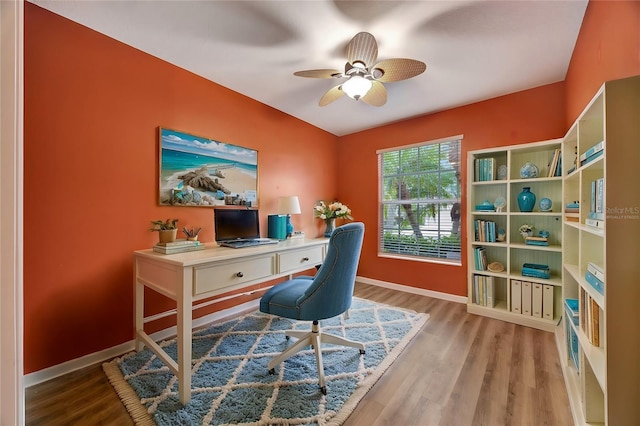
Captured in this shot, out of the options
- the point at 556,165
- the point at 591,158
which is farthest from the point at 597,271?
the point at 556,165

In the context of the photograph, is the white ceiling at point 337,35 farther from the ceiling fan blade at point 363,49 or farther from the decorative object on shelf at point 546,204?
the decorative object on shelf at point 546,204

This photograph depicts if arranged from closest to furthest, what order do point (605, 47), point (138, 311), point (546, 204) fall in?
point (605, 47), point (138, 311), point (546, 204)

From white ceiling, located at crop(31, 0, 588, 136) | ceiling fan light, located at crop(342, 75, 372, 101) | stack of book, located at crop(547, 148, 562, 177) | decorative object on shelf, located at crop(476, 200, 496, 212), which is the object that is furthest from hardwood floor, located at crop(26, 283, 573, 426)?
white ceiling, located at crop(31, 0, 588, 136)

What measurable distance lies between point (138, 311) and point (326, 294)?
4.81 feet

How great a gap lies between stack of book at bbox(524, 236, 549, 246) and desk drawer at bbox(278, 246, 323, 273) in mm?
2040

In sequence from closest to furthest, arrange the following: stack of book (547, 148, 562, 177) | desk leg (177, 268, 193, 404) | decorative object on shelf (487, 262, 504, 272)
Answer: desk leg (177, 268, 193, 404)
stack of book (547, 148, 562, 177)
decorative object on shelf (487, 262, 504, 272)

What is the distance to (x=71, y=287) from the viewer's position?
1697mm

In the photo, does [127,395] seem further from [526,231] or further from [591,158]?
[526,231]

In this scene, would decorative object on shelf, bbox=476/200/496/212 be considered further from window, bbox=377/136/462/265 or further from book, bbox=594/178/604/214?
book, bbox=594/178/604/214

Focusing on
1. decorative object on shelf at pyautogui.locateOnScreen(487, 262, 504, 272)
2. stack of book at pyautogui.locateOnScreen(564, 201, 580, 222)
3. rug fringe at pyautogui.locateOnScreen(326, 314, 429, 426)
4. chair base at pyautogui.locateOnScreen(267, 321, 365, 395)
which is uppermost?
stack of book at pyautogui.locateOnScreen(564, 201, 580, 222)

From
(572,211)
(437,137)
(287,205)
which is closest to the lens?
(572,211)

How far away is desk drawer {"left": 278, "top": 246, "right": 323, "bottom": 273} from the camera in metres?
2.01

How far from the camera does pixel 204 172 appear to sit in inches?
93.7
